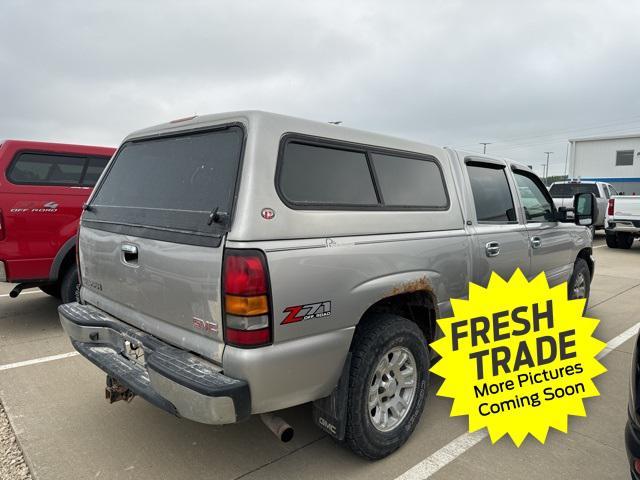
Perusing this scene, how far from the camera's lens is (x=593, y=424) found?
3.20 meters

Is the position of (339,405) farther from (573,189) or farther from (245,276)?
(573,189)

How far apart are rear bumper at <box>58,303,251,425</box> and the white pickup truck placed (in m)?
13.2

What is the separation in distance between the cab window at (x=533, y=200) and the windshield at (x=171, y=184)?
114 inches

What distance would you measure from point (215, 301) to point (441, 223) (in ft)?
5.64

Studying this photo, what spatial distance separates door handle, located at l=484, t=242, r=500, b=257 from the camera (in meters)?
3.49

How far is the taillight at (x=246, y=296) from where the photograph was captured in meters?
2.05

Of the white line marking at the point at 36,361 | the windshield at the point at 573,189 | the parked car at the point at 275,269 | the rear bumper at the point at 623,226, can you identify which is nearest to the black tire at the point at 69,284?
the white line marking at the point at 36,361

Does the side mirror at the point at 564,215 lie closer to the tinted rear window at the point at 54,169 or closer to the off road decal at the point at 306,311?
the off road decal at the point at 306,311

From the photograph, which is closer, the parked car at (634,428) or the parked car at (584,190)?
the parked car at (634,428)

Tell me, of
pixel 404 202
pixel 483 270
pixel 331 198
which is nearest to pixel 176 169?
pixel 331 198

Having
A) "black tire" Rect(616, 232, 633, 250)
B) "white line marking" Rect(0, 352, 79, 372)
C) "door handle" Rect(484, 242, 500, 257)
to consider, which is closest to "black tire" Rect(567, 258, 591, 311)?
"door handle" Rect(484, 242, 500, 257)

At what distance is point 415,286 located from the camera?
2.81 metres

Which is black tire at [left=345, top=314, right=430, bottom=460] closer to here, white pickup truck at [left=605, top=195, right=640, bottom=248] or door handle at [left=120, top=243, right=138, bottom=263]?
door handle at [left=120, top=243, right=138, bottom=263]

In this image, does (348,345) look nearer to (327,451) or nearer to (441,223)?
(327,451)
